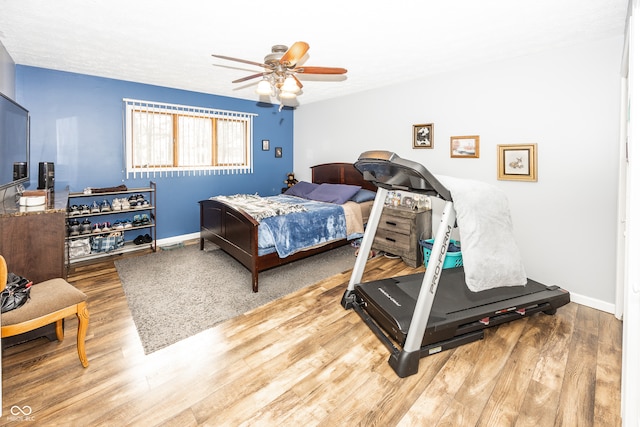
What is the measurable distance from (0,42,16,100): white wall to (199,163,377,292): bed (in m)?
2.34

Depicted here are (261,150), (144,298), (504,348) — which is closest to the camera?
(504,348)

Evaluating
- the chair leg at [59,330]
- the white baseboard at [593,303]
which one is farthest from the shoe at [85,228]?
the white baseboard at [593,303]

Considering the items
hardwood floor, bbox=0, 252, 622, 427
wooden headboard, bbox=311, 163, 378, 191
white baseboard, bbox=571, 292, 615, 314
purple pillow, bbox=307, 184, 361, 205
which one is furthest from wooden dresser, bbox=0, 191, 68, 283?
white baseboard, bbox=571, 292, 615, 314

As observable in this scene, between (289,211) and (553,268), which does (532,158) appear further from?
(289,211)

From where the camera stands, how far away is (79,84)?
411cm

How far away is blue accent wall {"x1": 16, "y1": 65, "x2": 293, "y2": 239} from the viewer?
3.90 meters

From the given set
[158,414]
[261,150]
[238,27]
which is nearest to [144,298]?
[158,414]

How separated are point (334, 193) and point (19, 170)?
3.59m

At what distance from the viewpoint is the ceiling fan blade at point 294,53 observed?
7.32ft

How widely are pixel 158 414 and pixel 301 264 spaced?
2.49 metres

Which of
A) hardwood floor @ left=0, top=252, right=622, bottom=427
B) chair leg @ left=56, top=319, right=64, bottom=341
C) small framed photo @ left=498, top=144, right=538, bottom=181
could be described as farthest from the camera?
small framed photo @ left=498, top=144, right=538, bottom=181

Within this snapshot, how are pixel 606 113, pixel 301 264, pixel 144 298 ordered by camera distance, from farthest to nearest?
pixel 301 264
pixel 144 298
pixel 606 113

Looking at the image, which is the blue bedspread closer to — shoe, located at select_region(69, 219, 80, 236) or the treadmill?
the treadmill

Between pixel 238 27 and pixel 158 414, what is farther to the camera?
pixel 238 27
